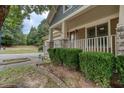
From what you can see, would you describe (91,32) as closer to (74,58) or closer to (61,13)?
(61,13)

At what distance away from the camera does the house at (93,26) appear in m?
6.80

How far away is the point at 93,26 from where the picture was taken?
977 cm

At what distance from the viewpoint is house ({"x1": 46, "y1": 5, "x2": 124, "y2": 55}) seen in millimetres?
6797

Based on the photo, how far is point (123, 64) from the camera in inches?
172

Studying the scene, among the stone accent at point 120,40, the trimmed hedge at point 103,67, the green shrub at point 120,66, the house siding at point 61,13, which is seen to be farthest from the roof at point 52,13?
the green shrub at point 120,66

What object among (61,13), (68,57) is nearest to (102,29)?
(68,57)

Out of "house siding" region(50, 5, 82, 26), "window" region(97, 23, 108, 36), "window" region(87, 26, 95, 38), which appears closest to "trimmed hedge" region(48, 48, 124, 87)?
"window" region(97, 23, 108, 36)

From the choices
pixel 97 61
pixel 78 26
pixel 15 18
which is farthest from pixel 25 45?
pixel 97 61

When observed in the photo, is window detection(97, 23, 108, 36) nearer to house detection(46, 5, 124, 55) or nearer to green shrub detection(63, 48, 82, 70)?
house detection(46, 5, 124, 55)

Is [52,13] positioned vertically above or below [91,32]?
above

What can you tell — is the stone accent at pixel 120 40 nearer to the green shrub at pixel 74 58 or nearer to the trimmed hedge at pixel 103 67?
the trimmed hedge at pixel 103 67
